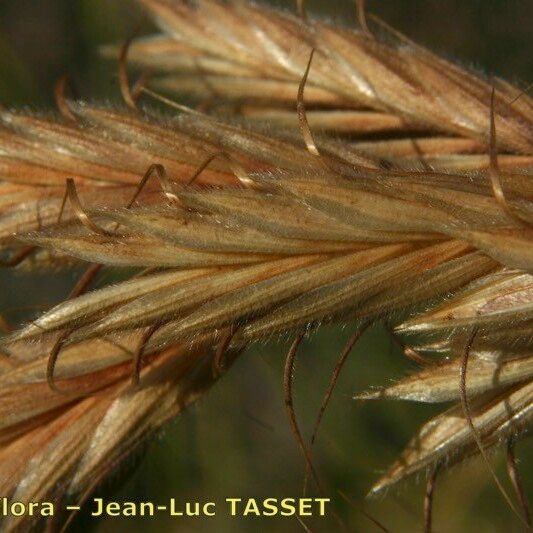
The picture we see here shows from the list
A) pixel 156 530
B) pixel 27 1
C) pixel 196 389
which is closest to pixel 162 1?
pixel 196 389

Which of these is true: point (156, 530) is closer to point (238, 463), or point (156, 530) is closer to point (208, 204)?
point (238, 463)

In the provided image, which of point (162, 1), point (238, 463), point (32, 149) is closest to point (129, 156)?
point (32, 149)

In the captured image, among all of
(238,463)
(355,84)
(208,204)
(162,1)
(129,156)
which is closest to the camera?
(208,204)

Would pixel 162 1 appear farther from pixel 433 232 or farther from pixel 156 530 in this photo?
pixel 156 530

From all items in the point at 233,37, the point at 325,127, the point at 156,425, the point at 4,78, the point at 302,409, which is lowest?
the point at 156,425

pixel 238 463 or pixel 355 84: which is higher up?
pixel 355 84

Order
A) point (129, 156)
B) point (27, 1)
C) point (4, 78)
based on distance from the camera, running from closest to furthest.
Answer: point (129, 156) → point (4, 78) → point (27, 1)

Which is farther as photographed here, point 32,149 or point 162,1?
point 162,1
